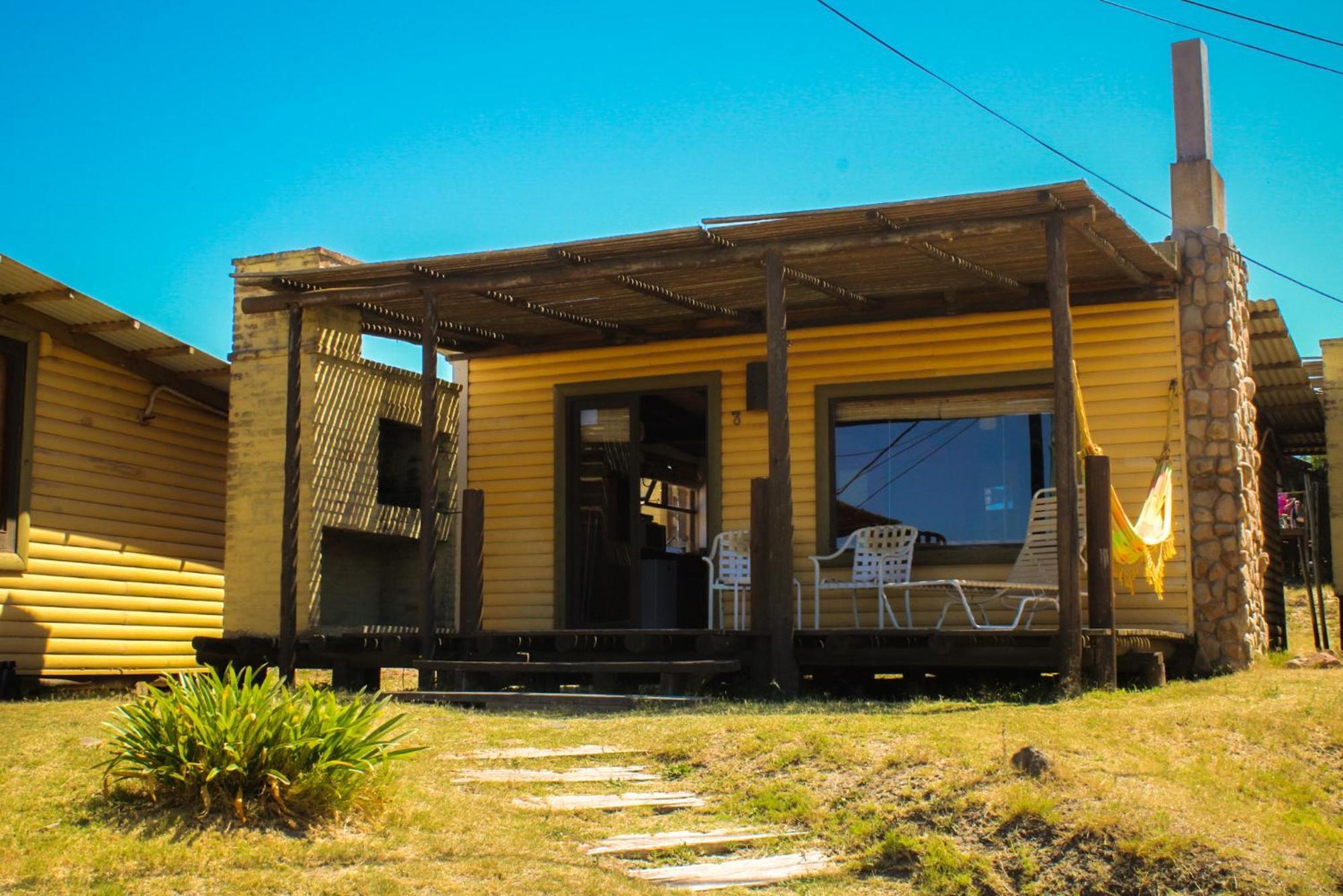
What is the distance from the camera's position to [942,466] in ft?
39.1

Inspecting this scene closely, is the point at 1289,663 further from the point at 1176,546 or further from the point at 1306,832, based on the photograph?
the point at 1306,832

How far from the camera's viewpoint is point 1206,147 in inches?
455

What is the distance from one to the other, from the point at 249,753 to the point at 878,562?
5.91 m

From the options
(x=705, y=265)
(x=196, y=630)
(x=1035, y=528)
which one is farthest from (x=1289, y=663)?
(x=196, y=630)

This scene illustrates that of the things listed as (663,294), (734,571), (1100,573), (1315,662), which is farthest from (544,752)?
(1315,662)

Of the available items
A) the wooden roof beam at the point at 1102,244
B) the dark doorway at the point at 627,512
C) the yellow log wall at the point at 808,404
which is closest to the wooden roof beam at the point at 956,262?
the yellow log wall at the point at 808,404

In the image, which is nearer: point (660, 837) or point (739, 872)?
point (739, 872)

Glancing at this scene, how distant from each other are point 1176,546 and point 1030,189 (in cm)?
336

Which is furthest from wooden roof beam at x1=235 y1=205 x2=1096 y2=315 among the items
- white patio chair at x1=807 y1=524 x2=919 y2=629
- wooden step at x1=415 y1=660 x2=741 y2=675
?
wooden step at x1=415 y1=660 x2=741 y2=675

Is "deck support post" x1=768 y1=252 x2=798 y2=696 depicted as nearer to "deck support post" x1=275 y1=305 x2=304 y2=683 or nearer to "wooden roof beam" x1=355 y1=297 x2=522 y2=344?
"wooden roof beam" x1=355 y1=297 x2=522 y2=344

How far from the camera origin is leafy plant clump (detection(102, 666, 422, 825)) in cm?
622

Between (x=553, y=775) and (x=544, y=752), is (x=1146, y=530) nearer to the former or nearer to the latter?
(x=544, y=752)

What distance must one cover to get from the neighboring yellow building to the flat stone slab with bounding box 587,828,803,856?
290 inches

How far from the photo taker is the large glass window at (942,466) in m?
11.7
